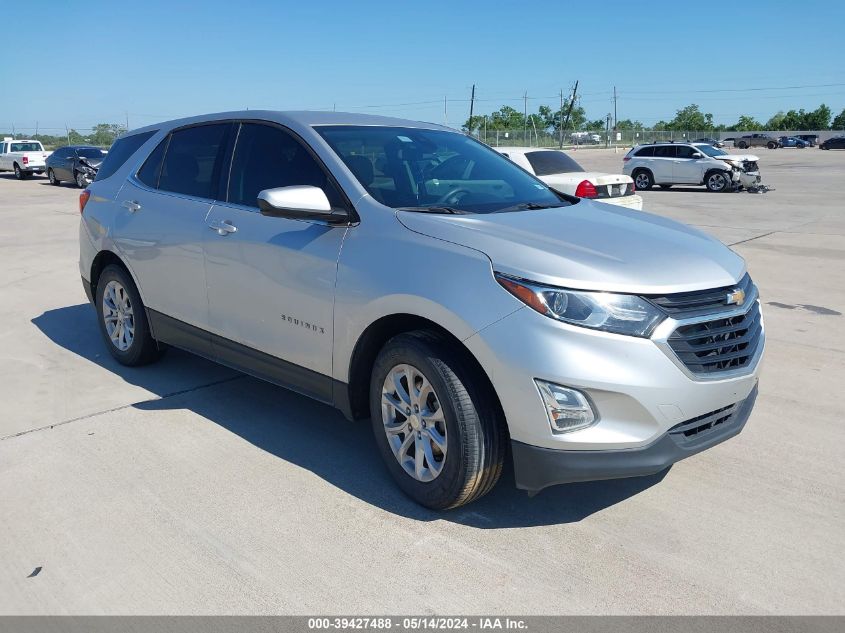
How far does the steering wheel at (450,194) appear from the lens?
4.04 meters

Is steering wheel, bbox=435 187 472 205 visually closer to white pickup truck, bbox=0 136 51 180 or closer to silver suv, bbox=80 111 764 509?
silver suv, bbox=80 111 764 509

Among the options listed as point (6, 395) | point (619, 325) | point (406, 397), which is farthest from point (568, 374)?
point (6, 395)

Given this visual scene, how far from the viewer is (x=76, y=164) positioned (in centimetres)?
2688

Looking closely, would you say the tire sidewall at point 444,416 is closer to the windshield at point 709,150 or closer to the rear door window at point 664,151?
the windshield at point 709,150

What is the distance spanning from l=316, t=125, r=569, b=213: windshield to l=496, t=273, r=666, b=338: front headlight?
0.90 m

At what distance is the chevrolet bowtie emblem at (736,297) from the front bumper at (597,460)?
57 cm

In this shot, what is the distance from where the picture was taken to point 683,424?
10.6ft

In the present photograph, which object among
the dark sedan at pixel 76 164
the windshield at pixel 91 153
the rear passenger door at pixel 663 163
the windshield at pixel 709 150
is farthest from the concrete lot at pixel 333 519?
the windshield at pixel 91 153

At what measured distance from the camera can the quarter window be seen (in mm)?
4148

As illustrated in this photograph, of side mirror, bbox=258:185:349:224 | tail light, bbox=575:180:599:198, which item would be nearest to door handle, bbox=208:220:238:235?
side mirror, bbox=258:185:349:224

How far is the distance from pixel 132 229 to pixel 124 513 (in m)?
2.36

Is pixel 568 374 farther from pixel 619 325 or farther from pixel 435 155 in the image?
pixel 435 155

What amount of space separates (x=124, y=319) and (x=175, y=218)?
1.13 metres
